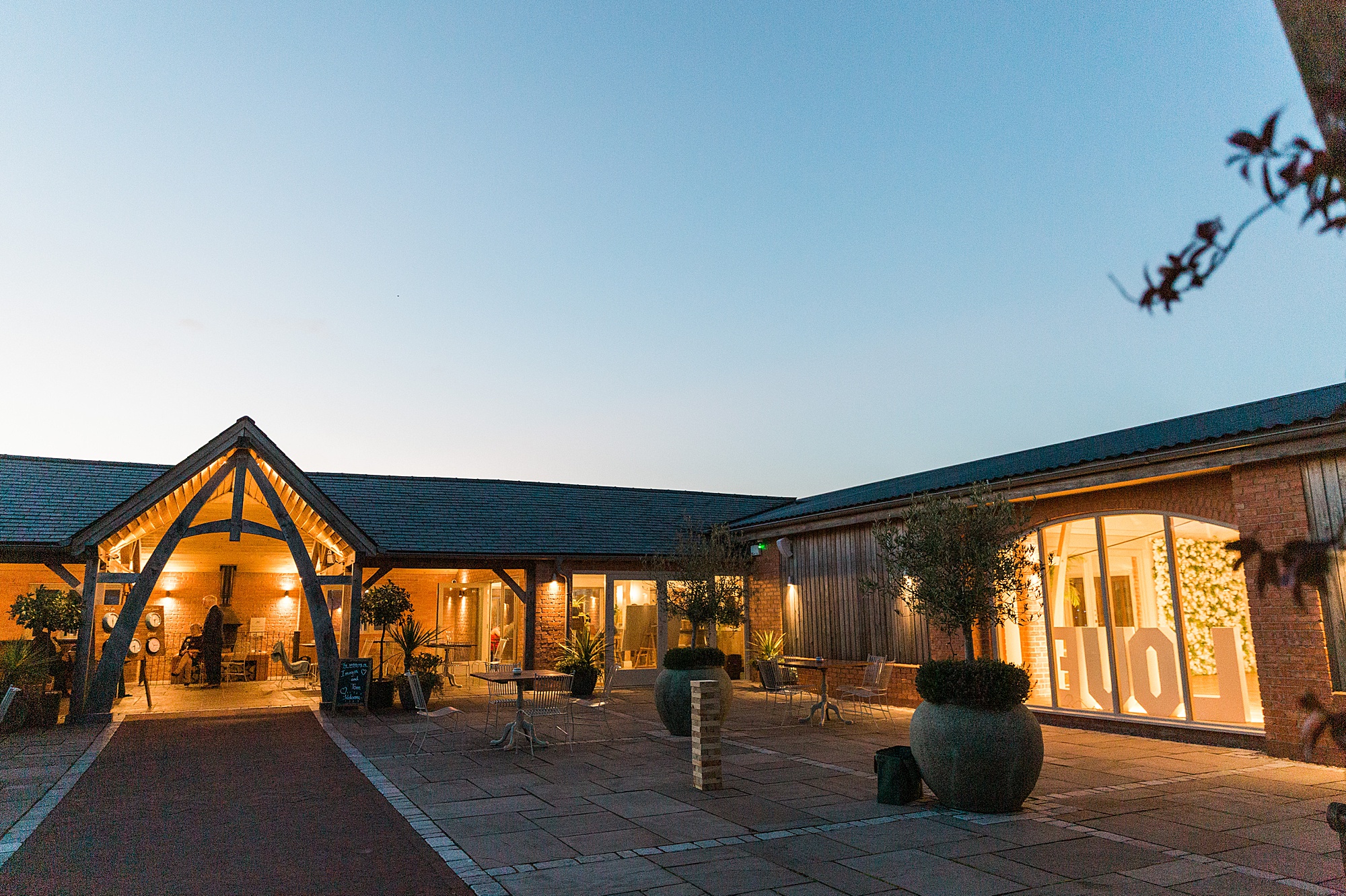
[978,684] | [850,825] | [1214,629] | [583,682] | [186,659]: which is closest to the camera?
[850,825]

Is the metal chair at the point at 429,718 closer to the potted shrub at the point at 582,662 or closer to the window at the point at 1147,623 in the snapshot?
the potted shrub at the point at 582,662

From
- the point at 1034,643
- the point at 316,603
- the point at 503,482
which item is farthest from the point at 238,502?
the point at 1034,643

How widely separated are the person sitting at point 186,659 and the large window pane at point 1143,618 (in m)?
16.7

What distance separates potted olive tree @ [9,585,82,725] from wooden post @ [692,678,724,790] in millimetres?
9552

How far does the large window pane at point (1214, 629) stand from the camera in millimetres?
9039

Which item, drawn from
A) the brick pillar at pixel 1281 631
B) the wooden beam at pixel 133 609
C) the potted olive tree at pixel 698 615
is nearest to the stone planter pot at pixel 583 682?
the potted olive tree at pixel 698 615

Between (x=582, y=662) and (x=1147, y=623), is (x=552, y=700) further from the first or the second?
(x=1147, y=623)

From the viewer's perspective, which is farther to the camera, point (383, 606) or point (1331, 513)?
point (383, 606)

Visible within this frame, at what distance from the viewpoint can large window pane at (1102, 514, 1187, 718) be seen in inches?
382

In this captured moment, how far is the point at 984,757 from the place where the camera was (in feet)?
20.7

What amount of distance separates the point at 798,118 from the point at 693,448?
101 ft

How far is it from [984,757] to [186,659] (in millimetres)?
16480

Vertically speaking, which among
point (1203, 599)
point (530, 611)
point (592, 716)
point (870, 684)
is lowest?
point (592, 716)

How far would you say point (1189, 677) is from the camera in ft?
31.2
